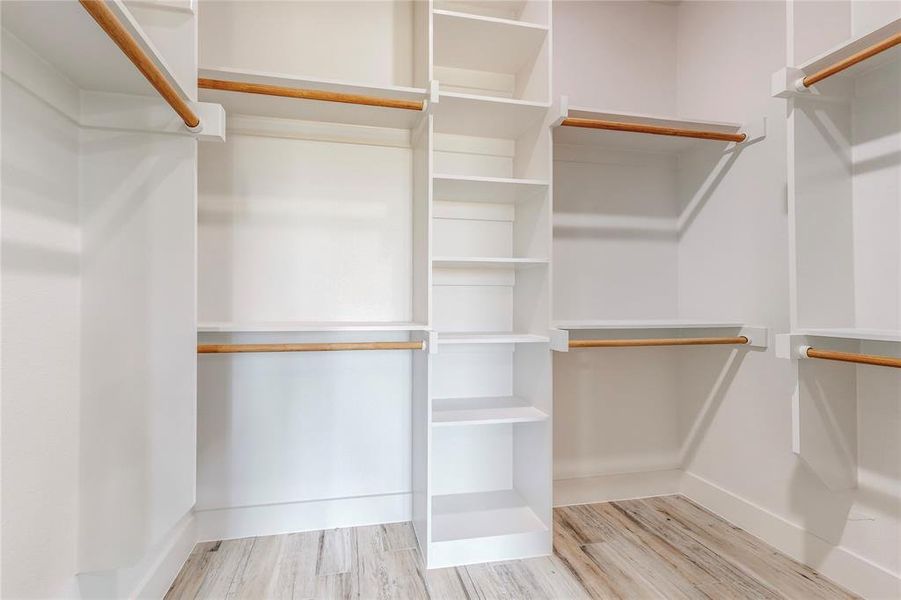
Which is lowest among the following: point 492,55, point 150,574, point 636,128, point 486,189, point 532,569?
point 532,569

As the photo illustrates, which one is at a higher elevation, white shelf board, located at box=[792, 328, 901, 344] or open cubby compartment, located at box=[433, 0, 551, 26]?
open cubby compartment, located at box=[433, 0, 551, 26]

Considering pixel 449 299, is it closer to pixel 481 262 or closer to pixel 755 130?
pixel 481 262

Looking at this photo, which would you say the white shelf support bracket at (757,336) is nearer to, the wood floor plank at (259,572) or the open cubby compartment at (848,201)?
the open cubby compartment at (848,201)

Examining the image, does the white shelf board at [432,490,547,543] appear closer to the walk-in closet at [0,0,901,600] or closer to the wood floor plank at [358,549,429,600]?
the walk-in closet at [0,0,901,600]

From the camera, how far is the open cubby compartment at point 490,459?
1.69m

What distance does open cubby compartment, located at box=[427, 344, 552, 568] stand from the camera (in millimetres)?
1686

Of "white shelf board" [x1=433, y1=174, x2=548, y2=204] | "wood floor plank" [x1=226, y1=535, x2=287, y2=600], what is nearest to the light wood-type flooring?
"wood floor plank" [x1=226, y1=535, x2=287, y2=600]

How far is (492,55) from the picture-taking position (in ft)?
6.19

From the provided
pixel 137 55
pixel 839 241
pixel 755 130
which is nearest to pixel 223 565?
pixel 137 55

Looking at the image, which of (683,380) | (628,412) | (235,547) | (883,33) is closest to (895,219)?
(883,33)

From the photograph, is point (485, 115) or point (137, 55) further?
point (485, 115)

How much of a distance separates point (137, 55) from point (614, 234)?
198cm

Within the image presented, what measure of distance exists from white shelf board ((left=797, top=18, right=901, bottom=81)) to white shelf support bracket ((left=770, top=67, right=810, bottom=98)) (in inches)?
0.9

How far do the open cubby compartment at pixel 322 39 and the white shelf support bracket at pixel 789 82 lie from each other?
4.01 feet
